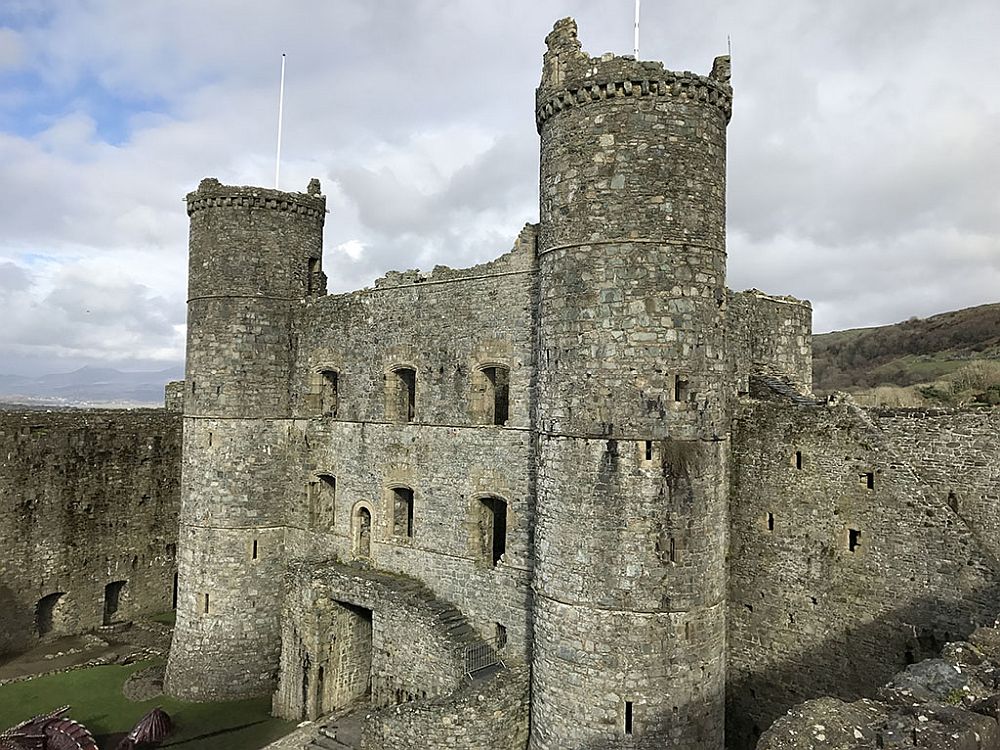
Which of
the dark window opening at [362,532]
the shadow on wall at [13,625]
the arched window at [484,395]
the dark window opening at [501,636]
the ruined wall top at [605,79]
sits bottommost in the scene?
the shadow on wall at [13,625]

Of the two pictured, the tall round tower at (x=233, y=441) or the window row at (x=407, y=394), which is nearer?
the window row at (x=407, y=394)

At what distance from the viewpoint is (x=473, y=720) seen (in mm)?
12273

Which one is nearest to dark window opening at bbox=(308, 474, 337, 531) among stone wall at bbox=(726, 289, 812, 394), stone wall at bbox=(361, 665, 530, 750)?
stone wall at bbox=(361, 665, 530, 750)

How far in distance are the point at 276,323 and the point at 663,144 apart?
35.8 feet

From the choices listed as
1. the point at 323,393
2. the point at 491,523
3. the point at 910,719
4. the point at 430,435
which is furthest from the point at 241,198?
the point at 910,719

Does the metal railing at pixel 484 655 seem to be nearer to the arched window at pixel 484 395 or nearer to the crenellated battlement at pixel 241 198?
the arched window at pixel 484 395

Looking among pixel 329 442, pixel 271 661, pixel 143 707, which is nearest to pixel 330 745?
pixel 271 661

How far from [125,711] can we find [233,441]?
643cm

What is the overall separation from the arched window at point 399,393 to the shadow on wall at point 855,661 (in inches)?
341

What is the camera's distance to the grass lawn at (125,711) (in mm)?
15352

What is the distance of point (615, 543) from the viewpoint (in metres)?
11.0

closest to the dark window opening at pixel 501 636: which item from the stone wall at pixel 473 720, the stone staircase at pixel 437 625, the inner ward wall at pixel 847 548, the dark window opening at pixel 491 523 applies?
the stone staircase at pixel 437 625

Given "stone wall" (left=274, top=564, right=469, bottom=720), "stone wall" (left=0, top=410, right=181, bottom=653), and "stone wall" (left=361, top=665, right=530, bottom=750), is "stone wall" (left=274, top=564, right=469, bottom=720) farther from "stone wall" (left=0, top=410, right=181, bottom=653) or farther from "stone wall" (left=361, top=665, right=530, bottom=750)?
"stone wall" (left=0, top=410, right=181, bottom=653)

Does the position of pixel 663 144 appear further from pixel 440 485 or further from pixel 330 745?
pixel 330 745
